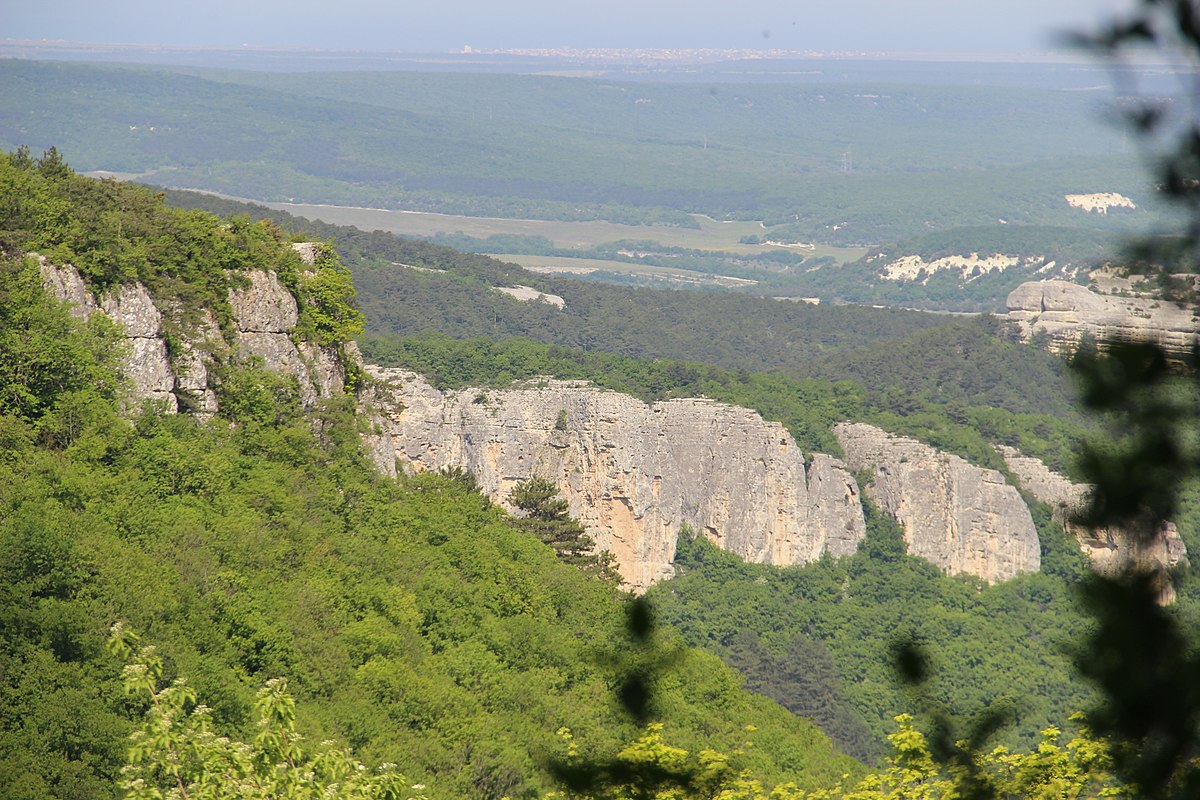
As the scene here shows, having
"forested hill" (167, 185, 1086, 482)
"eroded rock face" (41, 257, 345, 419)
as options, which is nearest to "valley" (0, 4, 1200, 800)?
"eroded rock face" (41, 257, 345, 419)

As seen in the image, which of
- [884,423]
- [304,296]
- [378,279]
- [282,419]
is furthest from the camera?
[378,279]

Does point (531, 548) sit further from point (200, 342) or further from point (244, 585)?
point (244, 585)

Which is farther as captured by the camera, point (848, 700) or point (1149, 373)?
point (848, 700)

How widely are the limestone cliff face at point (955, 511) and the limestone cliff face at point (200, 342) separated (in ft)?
99.0

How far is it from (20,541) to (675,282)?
17134 cm

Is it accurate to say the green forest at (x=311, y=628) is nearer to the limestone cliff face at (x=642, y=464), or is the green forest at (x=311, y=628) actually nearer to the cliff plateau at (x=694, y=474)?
the limestone cliff face at (x=642, y=464)

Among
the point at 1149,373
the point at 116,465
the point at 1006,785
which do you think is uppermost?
the point at 1149,373

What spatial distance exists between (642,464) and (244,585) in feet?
97.1

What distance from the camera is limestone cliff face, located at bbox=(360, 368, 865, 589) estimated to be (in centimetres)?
4934

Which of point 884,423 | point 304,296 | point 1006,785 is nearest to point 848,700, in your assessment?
point 884,423

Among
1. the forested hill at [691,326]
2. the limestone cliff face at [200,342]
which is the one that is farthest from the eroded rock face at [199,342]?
the forested hill at [691,326]

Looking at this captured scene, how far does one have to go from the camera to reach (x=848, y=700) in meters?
46.9

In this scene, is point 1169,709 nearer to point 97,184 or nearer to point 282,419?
point 282,419

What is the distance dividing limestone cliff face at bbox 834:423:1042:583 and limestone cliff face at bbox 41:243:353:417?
30179 mm
